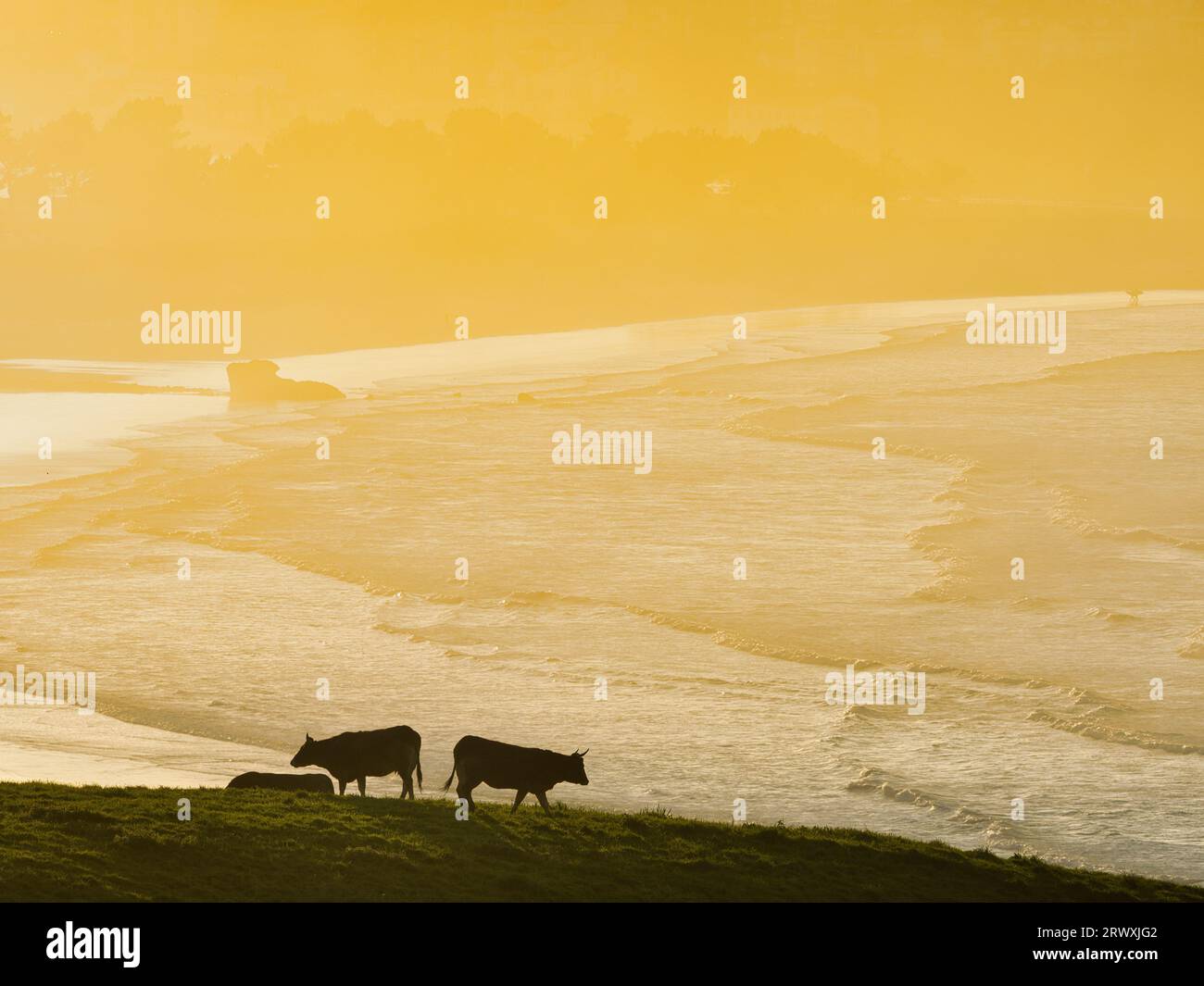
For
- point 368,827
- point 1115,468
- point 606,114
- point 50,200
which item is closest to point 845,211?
point 606,114

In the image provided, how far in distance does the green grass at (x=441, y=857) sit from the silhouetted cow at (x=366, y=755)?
619 millimetres

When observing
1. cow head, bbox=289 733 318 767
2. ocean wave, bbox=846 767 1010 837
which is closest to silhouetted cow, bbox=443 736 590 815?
cow head, bbox=289 733 318 767

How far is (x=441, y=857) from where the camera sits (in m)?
18.8

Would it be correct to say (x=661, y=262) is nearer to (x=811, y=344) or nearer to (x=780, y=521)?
(x=811, y=344)

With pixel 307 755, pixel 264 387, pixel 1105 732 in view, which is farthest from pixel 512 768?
pixel 264 387

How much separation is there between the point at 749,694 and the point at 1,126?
117 metres

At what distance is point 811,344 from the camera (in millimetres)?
95312

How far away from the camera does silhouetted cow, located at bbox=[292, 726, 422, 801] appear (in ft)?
71.2

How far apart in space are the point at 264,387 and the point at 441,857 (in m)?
59.3

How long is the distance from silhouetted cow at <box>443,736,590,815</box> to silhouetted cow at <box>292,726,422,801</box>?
962 millimetres

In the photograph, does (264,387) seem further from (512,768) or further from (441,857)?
(441,857)

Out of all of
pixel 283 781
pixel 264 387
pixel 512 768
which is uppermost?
pixel 264 387

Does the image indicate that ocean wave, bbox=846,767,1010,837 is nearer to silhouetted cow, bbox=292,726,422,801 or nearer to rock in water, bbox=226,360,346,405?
silhouetted cow, bbox=292,726,422,801

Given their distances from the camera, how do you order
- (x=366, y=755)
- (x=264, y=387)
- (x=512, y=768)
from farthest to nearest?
(x=264, y=387) → (x=366, y=755) → (x=512, y=768)
